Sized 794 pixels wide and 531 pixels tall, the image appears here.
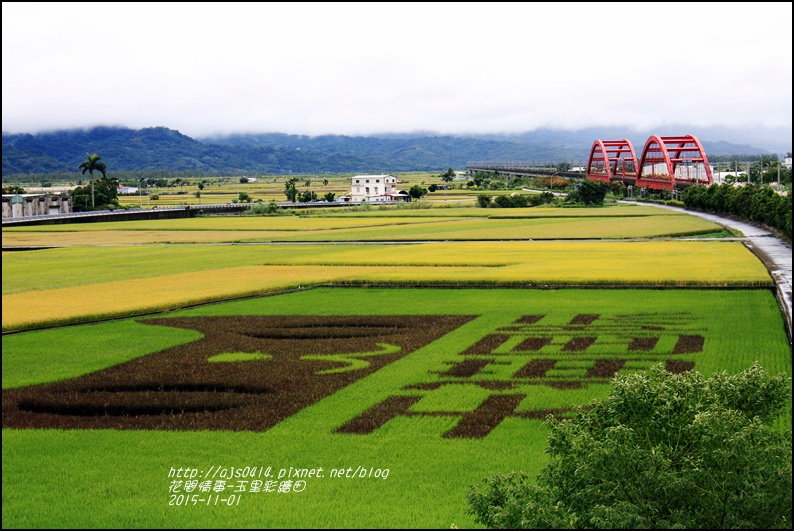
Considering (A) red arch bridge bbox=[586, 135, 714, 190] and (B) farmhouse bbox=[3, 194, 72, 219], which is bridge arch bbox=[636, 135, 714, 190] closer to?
(A) red arch bridge bbox=[586, 135, 714, 190]

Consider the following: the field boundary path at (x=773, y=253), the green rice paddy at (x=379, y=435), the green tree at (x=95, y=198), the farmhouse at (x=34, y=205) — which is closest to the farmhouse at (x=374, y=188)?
the green tree at (x=95, y=198)

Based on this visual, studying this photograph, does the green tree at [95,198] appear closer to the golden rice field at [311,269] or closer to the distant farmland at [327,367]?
the golden rice field at [311,269]

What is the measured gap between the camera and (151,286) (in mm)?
43312

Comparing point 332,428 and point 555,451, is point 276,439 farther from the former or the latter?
point 555,451

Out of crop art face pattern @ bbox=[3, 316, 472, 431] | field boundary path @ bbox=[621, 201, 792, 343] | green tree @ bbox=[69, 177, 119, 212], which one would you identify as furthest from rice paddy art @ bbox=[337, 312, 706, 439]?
green tree @ bbox=[69, 177, 119, 212]

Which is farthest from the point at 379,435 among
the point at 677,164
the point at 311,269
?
the point at 677,164

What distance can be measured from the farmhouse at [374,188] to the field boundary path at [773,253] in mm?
83065

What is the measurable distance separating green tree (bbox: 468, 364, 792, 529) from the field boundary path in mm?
17489

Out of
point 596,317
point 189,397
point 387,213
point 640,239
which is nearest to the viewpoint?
point 189,397

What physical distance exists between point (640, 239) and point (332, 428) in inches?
2037

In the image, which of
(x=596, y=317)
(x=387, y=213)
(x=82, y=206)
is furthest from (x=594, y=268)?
(x=82, y=206)

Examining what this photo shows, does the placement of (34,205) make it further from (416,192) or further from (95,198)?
(416,192)

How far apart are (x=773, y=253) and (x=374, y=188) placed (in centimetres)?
11710

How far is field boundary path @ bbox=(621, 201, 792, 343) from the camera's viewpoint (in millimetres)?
34250
